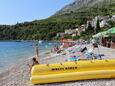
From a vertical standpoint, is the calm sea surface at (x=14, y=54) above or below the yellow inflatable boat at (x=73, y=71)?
below

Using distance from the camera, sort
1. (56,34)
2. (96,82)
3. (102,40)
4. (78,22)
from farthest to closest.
A: (78,22)
(56,34)
(102,40)
(96,82)

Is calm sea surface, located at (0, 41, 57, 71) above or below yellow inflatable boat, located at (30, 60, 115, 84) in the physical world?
below

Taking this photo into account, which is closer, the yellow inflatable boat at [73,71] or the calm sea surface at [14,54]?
the yellow inflatable boat at [73,71]

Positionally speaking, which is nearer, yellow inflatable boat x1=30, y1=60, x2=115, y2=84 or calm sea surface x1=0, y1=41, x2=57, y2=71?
yellow inflatable boat x1=30, y1=60, x2=115, y2=84

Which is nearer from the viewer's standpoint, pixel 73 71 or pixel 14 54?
pixel 73 71

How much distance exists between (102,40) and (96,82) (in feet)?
95.5

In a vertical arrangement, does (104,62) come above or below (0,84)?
above

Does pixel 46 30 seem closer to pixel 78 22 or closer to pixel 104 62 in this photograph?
pixel 78 22

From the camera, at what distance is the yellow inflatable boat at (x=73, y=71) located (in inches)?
570

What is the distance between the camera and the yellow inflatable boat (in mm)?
14469

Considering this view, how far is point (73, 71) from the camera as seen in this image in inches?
579

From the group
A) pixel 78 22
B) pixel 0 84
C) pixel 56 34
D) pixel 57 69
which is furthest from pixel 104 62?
pixel 78 22

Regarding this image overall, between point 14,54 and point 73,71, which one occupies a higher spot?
point 73,71

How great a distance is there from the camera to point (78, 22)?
18238cm
